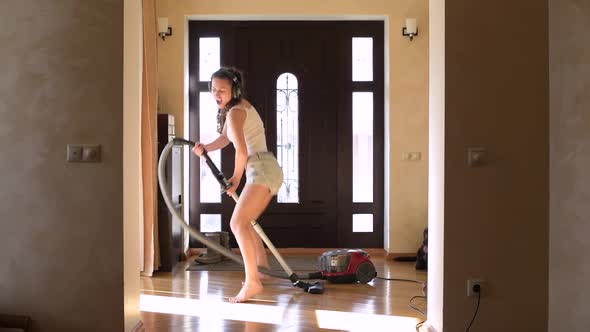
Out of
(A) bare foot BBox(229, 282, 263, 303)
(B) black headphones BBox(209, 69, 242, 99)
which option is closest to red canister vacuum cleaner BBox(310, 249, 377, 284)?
(A) bare foot BBox(229, 282, 263, 303)

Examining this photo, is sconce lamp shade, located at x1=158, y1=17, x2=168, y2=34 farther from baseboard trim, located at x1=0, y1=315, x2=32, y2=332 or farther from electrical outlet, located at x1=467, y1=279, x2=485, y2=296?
electrical outlet, located at x1=467, y1=279, x2=485, y2=296

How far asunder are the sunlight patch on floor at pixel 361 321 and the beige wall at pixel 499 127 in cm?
85

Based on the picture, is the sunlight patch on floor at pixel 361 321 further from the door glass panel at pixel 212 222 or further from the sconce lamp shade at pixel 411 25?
the sconce lamp shade at pixel 411 25

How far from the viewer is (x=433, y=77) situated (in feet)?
10.6

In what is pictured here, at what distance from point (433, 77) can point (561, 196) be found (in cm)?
135

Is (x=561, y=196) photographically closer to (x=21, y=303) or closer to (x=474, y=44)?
(x=474, y=44)

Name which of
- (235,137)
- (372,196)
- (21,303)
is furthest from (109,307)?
(372,196)

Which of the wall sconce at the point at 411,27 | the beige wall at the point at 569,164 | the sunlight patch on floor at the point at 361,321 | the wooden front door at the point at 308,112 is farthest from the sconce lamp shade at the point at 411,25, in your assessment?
the beige wall at the point at 569,164

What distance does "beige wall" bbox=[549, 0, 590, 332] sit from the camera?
75.5 inches

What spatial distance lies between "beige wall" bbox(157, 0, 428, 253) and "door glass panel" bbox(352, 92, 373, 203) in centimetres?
30

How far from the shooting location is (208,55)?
6344 millimetres

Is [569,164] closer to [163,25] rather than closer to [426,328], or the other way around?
[426,328]

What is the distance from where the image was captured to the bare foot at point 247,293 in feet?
13.9

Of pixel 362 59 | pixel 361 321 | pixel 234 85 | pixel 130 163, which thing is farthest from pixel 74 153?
pixel 362 59
